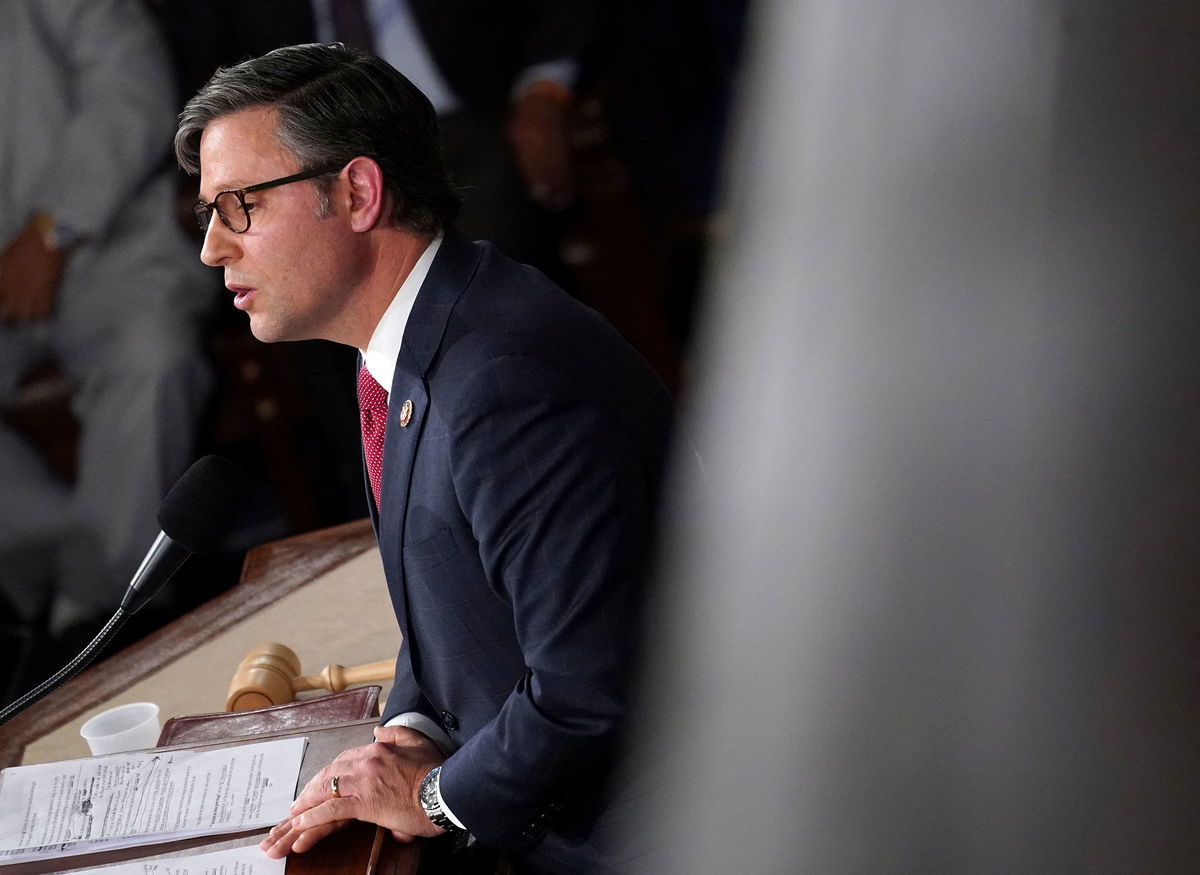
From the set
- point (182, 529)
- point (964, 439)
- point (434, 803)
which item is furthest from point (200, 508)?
point (964, 439)

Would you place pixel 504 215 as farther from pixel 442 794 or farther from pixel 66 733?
pixel 442 794

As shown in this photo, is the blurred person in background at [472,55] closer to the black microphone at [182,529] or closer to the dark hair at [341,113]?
the dark hair at [341,113]

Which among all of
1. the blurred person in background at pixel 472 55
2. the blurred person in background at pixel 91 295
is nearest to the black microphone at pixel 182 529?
the blurred person in background at pixel 472 55

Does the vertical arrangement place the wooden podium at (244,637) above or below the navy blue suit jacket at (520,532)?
below

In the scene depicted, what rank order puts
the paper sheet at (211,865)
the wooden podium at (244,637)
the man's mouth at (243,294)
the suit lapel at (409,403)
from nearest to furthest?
the paper sheet at (211,865), the suit lapel at (409,403), the man's mouth at (243,294), the wooden podium at (244,637)

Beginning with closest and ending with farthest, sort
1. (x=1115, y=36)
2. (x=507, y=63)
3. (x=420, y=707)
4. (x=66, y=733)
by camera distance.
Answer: (x=1115, y=36) < (x=420, y=707) < (x=66, y=733) < (x=507, y=63)

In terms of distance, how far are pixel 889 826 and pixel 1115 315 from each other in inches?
1.8

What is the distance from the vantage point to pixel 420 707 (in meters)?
0.95

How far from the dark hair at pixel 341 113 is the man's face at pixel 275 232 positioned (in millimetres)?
13

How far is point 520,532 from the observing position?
787mm

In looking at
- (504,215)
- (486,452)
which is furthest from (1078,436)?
(504,215)

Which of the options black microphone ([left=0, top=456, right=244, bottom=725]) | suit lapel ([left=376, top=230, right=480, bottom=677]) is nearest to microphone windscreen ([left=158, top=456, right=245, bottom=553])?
black microphone ([left=0, top=456, right=244, bottom=725])

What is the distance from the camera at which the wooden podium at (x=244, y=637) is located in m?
1.13

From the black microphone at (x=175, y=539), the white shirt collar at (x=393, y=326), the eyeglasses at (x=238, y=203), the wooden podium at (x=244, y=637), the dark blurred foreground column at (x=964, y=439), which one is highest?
the dark blurred foreground column at (x=964, y=439)
